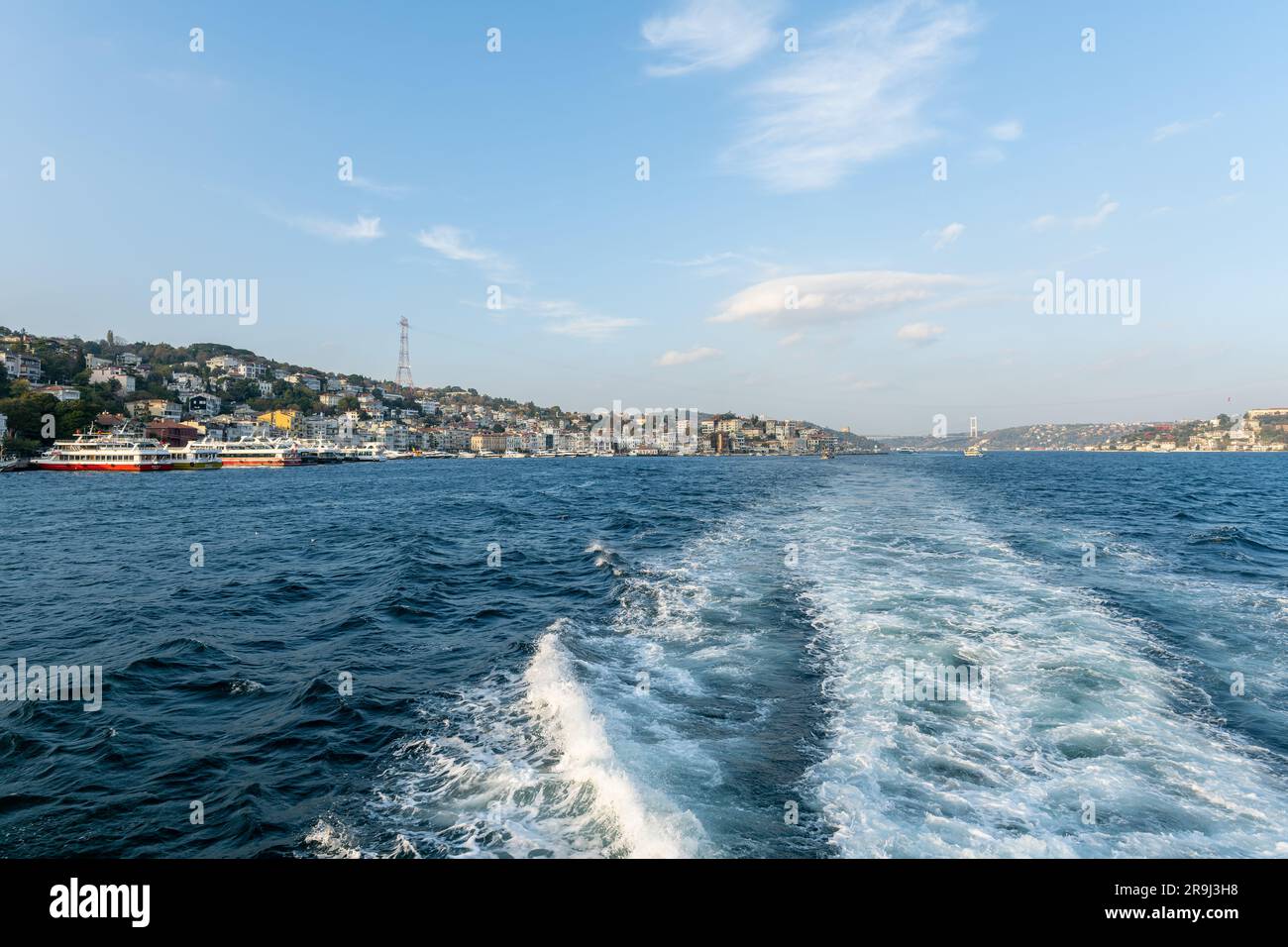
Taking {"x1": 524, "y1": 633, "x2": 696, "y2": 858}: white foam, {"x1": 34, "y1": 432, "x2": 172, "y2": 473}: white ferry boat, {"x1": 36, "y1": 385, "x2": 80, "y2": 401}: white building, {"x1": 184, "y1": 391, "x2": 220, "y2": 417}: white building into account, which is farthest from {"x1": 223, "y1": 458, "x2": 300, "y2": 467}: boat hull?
{"x1": 524, "y1": 633, "x2": 696, "y2": 858}: white foam

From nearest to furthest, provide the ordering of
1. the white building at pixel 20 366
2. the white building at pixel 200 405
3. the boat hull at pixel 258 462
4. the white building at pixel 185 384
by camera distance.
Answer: the boat hull at pixel 258 462 < the white building at pixel 20 366 < the white building at pixel 200 405 < the white building at pixel 185 384

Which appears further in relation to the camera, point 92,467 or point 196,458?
point 196,458

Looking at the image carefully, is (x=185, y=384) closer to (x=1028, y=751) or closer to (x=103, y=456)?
(x=103, y=456)

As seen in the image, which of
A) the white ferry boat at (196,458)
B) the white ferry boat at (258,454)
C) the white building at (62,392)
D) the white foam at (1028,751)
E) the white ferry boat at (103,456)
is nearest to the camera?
the white foam at (1028,751)

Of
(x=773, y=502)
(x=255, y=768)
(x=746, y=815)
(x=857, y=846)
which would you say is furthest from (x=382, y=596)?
(x=773, y=502)

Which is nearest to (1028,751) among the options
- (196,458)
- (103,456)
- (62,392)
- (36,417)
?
(103,456)

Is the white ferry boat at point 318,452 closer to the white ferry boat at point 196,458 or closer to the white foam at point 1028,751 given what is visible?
the white ferry boat at point 196,458
